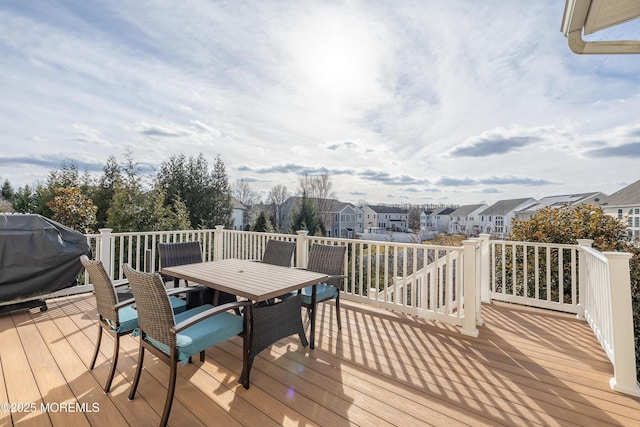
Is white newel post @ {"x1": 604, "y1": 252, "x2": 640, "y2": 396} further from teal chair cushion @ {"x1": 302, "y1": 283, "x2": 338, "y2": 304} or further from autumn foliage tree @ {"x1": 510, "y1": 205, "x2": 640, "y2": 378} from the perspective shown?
autumn foliage tree @ {"x1": 510, "y1": 205, "x2": 640, "y2": 378}

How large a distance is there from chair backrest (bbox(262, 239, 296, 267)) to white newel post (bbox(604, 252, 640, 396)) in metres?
3.17

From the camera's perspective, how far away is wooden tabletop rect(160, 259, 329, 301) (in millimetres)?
2312

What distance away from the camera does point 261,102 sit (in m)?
6.30

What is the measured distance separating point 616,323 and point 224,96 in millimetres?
6760

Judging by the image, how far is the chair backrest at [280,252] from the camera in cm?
388

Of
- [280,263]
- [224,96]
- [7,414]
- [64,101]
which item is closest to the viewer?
[7,414]

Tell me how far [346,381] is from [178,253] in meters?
2.70

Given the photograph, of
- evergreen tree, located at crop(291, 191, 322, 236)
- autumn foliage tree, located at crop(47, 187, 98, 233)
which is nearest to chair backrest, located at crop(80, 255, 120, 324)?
autumn foliage tree, located at crop(47, 187, 98, 233)

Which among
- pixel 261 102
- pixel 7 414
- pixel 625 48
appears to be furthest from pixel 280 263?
pixel 625 48

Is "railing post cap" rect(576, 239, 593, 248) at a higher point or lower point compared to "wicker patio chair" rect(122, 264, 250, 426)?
higher

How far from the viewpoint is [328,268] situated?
3.44 m

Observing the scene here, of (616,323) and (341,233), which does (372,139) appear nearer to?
(616,323)

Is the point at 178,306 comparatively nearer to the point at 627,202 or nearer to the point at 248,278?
the point at 248,278

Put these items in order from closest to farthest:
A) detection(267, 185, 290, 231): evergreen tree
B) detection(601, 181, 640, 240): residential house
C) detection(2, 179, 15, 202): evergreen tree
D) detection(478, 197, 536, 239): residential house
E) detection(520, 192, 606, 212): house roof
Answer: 1. detection(601, 181, 640, 240): residential house
2. detection(2, 179, 15, 202): evergreen tree
3. detection(520, 192, 606, 212): house roof
4. detection(267, 185, 290, 231): evergreen tree
5. detection(478, 197, 536, 239): residential house
